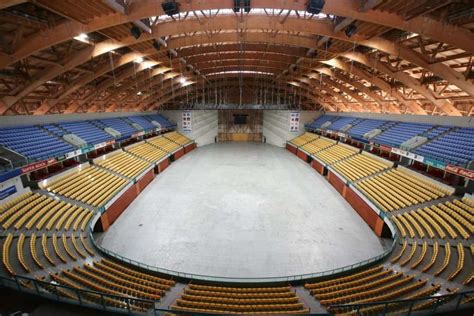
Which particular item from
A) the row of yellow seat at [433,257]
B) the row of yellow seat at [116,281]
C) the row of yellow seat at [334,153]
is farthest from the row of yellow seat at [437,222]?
the row of yellow seat at [116,281]

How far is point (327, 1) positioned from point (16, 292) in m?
13.8

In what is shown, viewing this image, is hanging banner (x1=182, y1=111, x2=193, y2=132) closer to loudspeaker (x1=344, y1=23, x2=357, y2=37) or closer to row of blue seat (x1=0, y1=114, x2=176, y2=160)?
row of blue seat (x1=0, y1=114, x2=176, y2=160)

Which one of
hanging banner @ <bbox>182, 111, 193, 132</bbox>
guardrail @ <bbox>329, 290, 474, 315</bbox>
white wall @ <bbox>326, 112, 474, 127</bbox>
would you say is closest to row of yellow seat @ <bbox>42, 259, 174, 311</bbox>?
guardrail @ <bbox>329, 290, 474, 315</bbox>

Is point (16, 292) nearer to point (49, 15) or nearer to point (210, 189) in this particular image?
point (49, 15)

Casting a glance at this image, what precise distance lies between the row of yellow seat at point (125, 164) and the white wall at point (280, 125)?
2237cm

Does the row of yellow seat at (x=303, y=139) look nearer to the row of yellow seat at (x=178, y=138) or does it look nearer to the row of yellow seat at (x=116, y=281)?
the row of yellow seat at (x=178, y=138)

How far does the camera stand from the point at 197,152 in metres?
31.4

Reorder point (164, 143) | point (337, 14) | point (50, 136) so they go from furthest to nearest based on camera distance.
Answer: point (164, 143), point (50, 136), point (337, 14)

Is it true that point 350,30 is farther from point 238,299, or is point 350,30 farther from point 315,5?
point 238,299

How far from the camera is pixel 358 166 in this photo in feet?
61.0

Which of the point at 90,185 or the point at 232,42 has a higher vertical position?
the point at 232,42

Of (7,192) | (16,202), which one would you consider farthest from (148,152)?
(7,192)

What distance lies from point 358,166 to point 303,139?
526 inches

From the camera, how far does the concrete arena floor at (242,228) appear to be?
378 inches
